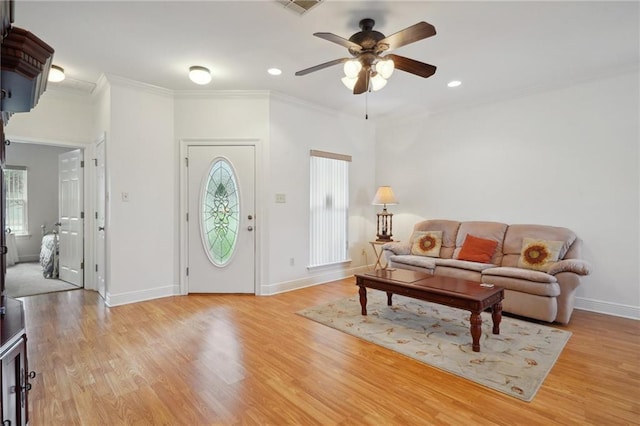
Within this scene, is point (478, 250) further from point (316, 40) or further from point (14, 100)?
point (14, 100)

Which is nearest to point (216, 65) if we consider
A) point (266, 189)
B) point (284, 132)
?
point (284, 132)

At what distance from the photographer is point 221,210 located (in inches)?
176

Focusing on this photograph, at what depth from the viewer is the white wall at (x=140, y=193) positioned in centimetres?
392

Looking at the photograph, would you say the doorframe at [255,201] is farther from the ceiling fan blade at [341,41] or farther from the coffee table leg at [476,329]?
the coffee table leg at [476,329]

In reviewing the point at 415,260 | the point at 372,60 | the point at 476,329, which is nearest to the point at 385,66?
the point at 372,60

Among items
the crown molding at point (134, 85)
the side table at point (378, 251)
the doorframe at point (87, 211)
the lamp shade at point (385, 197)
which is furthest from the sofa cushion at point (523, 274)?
the doorframe at point (87, 211)

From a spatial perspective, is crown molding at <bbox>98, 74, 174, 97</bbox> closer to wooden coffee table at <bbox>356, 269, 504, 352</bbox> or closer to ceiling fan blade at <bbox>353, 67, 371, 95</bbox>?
ceiling fan blade at <bbox>353, 67, 371, 95</bbox>

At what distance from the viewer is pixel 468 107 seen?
486cm

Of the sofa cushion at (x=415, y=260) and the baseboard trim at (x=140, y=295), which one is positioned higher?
the sofa cushion at (x=415, y=260)

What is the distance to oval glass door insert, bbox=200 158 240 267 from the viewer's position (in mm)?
4457

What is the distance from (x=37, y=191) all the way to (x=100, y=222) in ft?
14.0

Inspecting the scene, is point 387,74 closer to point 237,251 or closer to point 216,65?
point 216,65

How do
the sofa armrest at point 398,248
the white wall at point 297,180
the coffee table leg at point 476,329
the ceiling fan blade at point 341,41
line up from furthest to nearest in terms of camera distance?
the sofa armrest at point 398,248
the white wall at point 297,180
the coffee table leg at point 476,329
the ceiling fan blade at point 341,41

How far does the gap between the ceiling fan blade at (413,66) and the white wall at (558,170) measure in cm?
246
